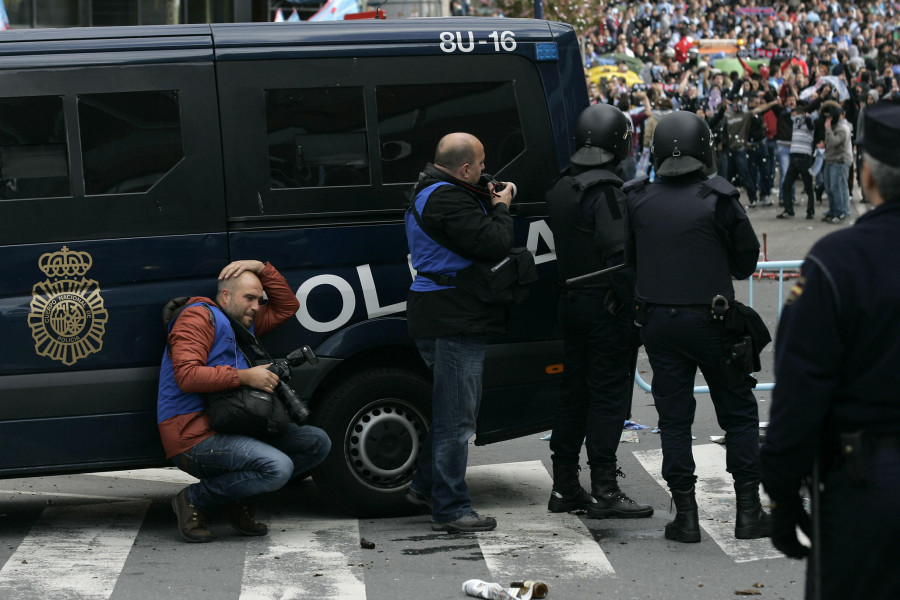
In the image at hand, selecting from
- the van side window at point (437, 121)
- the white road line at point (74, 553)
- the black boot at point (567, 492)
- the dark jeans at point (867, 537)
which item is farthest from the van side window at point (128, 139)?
the dark jeans at point (867, 537)

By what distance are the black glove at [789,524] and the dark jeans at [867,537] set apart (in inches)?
5.6

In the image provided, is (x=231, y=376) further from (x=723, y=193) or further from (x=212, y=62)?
(x=723, y=193)

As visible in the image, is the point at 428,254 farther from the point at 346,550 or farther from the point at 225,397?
the point at 346,550

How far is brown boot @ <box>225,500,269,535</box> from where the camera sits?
618 cm

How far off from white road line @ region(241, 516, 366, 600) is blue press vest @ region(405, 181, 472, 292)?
A: 4.02ft

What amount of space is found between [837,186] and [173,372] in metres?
15.3

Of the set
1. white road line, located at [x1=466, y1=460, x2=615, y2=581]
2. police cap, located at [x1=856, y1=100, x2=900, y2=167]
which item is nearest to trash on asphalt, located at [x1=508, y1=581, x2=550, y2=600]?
white road line, located at [x1=466, y1=460, x2=615, y2=581]

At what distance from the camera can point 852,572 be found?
122 inches

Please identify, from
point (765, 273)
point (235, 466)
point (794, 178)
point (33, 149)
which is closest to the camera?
point (33, 149)

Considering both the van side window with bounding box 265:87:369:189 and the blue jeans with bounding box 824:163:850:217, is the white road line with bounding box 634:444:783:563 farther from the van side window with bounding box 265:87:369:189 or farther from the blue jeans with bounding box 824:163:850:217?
the blue jeans with bounding box 824:163:850:217

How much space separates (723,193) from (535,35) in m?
1.33

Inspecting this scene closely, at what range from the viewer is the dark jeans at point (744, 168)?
2128 centimetres

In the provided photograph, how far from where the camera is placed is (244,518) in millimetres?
6215

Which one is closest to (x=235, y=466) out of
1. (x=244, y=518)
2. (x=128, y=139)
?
(x=244, y=518)
